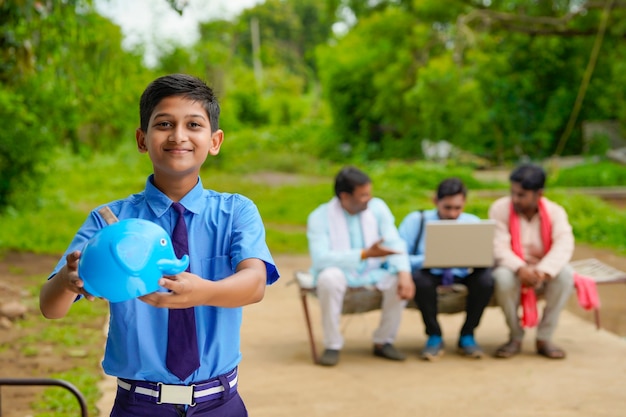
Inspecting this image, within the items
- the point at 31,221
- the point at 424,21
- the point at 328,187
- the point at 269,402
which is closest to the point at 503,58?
the point at 424,21

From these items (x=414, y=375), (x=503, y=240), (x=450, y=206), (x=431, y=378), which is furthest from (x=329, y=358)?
(x=503, y=240)

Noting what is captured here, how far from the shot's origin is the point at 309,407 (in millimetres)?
5438

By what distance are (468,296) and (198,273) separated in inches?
179

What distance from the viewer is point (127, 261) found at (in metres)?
1.92

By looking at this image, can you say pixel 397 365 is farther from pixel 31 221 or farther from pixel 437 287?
pixel 31 221

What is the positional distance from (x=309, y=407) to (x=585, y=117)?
58.3ft

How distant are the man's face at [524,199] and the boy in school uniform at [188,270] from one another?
453 cm

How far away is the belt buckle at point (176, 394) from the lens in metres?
2.40

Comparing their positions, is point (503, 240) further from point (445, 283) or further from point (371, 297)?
point (371, 297)

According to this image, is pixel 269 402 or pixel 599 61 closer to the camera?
pixel 269 402

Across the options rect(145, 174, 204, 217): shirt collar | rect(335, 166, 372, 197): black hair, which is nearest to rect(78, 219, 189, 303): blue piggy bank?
rect(145, 174, 204, 217): shirt collar

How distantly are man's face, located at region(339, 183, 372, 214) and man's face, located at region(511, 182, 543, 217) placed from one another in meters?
1.08

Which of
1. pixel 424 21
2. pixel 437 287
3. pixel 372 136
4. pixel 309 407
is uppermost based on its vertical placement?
pixel 424 21

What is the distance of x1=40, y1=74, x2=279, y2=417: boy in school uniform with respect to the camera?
2.38 m
